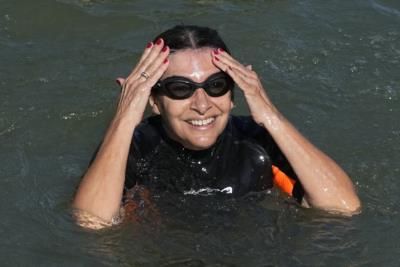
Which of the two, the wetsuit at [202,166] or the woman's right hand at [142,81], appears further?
the wetsuit at [202,166]

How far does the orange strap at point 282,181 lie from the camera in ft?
19.7

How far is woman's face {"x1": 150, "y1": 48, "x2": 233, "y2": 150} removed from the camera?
532cm

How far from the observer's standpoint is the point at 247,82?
18.0 feet

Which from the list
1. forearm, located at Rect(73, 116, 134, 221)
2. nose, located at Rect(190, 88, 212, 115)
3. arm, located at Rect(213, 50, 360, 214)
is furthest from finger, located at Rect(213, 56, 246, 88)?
forearm, located at Rect(73, 116, 134, 221)

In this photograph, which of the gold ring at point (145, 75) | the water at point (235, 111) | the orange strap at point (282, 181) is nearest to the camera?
the gold ring at point (145, 75)

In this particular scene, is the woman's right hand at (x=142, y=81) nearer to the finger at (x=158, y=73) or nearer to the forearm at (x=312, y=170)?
the finger at (x=158, y=73)

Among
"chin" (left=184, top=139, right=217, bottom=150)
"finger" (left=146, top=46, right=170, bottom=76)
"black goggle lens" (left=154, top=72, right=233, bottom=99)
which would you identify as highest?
"finger" (left=146, top=46, right=170, bottom=76)

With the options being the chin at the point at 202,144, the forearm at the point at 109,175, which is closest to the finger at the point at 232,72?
the chin at the point at 202,144

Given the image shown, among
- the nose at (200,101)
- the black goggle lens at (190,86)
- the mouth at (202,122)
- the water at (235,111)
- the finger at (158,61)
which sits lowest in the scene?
the water at (235,111)

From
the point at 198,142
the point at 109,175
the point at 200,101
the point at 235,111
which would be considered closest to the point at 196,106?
the point at 200,101

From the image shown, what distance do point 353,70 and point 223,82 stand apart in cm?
383

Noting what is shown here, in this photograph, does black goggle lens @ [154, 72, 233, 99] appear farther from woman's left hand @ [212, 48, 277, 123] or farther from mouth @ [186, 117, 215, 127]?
mouth @ [186, 117, 215, 127]

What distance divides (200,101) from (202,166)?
709 millimetres

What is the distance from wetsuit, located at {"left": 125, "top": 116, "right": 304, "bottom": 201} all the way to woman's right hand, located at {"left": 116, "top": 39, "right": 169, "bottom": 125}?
390mm
